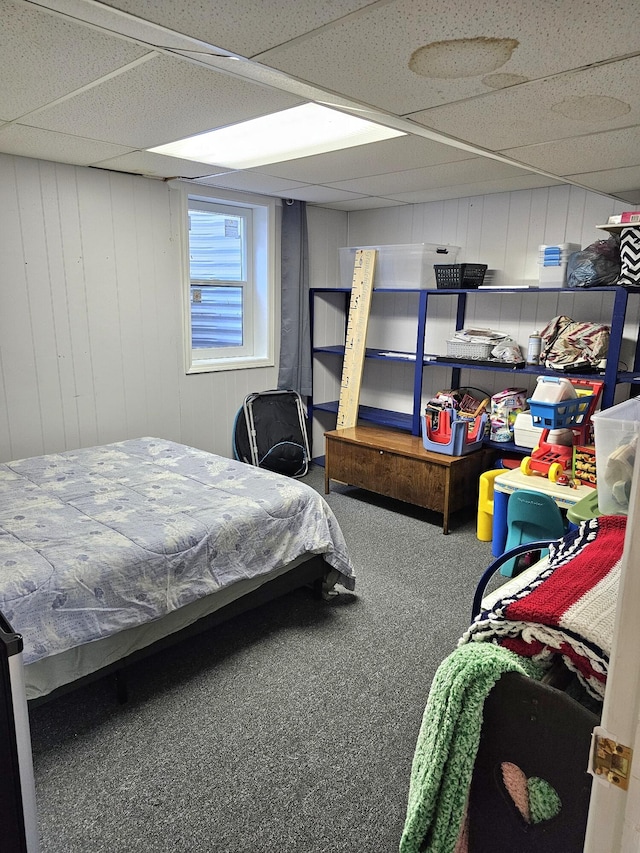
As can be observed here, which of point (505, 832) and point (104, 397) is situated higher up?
point (104, 397)

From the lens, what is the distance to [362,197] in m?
4.17

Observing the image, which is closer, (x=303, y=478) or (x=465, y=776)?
(x=465, y=776)

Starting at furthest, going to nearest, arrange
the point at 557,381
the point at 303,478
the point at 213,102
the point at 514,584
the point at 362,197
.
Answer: the point at 303,478
the point at 362,197
the point at 557,381
the point at 213,102
the point at 514,584

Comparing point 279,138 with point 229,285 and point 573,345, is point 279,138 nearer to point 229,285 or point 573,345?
point 229,285

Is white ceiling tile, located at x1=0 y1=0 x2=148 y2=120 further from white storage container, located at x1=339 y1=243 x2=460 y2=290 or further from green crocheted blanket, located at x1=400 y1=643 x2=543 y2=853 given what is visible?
white storage container, located at x1=339 y1=243 x2=460 y2=290

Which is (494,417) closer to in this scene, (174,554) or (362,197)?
(362,197)

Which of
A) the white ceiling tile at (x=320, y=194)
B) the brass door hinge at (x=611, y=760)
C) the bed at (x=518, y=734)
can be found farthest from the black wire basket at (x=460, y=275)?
the brass door hinge at (x=611, y=760)

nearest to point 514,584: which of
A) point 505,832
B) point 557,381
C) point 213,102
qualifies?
point 505,832

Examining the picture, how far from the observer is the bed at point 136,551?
1.92m

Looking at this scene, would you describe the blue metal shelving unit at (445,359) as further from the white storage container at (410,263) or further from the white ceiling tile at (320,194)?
the white ceiling tile at (320,194)

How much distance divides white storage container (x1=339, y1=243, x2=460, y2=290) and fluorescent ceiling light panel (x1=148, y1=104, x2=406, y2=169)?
1331 millimetres

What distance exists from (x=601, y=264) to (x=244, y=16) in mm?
2627

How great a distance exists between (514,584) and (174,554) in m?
1.33

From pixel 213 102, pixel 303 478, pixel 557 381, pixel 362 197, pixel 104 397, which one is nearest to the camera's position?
pixel 213 102
